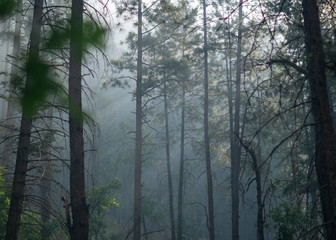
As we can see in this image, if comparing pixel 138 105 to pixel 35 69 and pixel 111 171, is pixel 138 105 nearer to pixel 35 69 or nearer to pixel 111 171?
pixel 35 69

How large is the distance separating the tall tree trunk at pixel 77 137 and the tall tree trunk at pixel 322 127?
3.44 metres

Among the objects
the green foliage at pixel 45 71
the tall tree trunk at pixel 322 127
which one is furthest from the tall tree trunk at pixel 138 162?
the tall tree trunk at pixel 322 127

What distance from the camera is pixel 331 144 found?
162 inches

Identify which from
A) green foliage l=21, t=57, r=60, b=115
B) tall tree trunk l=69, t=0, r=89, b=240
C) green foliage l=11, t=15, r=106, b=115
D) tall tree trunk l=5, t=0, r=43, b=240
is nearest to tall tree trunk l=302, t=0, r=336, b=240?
green foliage l=11, t=15, r=106, b=115

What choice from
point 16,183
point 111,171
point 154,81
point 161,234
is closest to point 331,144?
point 16,183

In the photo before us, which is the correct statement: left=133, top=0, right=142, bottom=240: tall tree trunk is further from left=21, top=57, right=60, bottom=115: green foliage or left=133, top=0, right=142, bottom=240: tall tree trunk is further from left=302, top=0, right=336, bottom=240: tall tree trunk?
left=302, top=0, right=336, bottom=240: tall tree trunk

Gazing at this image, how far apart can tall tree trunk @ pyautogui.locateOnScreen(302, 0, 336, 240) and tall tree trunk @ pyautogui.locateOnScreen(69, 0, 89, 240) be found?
3.44 metres

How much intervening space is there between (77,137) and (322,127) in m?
3.71

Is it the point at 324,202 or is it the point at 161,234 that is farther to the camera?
the point at 161,234

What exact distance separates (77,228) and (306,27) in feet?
15.2

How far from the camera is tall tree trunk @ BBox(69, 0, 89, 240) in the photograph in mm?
4777

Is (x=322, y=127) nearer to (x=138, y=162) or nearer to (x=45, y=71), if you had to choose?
(x=45, y=71)

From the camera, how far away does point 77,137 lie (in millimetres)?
5164

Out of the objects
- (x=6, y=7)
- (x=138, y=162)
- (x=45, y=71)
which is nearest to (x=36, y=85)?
(x=45, y=71)
